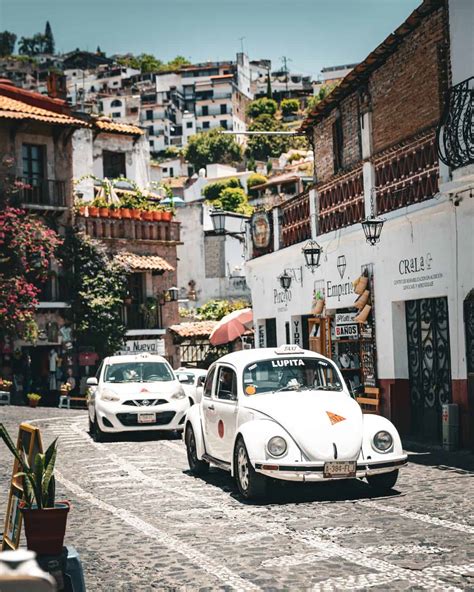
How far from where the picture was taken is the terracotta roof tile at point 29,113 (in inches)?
1515

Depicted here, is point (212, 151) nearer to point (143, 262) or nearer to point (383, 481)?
point (143, 262)

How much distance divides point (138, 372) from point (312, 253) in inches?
196

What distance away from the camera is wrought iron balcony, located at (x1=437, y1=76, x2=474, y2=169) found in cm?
1492

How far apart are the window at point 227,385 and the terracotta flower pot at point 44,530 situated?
663 cm

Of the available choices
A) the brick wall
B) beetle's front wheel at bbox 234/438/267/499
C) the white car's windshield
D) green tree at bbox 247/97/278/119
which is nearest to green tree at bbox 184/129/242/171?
green tree at bbox 247/97/278/119

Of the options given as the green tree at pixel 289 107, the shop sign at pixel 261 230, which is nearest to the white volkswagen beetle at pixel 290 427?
the shop sign at pixel 261 230

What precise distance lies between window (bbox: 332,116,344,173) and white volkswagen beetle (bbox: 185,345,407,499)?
40.3ft

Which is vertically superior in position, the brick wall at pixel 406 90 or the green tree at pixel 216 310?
the brick wall at pixel 406 90

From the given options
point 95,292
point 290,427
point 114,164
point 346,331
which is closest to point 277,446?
point 290,427

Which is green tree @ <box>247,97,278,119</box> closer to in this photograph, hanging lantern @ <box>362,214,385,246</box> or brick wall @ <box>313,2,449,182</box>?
brick wall @ <box>313,2,449,182</box>

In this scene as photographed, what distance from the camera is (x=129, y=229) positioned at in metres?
42.9

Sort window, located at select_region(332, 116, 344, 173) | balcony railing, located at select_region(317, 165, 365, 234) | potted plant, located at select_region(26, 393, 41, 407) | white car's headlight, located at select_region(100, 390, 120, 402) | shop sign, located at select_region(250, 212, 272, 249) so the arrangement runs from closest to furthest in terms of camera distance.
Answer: white car's headlight, located at select_region(100, 390, 120, 402), balcony railing, located at select_region(317, 165, 365, 234), window, located at select_region(332, 116, 344, 173), shop sign, located at select_region(250, 212, 272, 249), potted plant, located at select_region(26, 393, 41, 407)

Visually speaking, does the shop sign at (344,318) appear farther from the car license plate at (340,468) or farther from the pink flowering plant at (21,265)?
the pink flowering plant at (21,265)

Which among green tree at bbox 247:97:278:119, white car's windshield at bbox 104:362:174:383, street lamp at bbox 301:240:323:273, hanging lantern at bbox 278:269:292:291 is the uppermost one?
green tree at bbox 247:97:278:119
